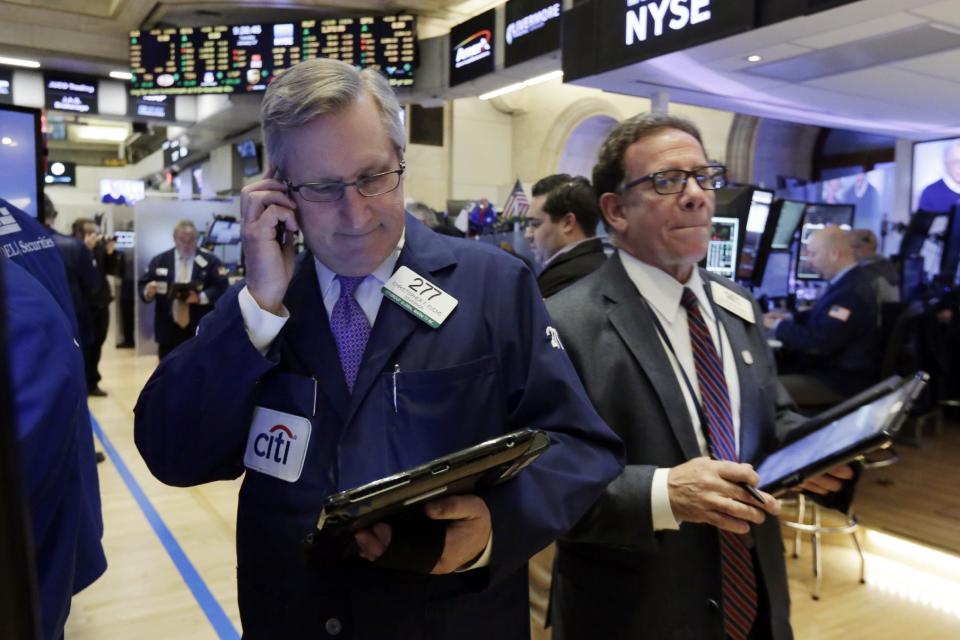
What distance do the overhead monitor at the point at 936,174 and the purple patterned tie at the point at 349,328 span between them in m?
7.16

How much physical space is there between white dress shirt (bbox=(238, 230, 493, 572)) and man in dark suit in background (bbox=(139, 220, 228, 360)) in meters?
5.37

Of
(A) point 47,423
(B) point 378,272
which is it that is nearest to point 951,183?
(B) point 378,272

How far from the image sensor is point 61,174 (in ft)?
68.8

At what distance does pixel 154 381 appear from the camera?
1184 mm

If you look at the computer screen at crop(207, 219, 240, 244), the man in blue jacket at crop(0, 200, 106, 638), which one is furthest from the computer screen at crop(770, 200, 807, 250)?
the computer screen at crop(207, 219, 240, 244)

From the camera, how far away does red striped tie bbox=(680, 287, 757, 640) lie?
4.95 feet

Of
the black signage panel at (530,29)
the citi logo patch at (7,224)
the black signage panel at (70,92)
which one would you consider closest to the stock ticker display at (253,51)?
the black signage panel at (530,29)

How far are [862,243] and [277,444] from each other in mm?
5500

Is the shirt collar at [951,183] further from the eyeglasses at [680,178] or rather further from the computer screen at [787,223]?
the eyeglasses at [680,178]

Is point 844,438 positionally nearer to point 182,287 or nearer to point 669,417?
point 669,417

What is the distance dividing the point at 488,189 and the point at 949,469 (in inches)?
316

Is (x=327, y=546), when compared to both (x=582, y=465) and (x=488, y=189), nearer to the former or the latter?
(x=582, y=465)

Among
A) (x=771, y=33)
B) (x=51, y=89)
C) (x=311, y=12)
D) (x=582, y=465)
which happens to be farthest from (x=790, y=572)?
(x=51, y=89)

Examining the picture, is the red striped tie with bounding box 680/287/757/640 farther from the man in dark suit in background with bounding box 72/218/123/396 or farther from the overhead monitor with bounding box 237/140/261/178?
the overhead monitor with bounding box 237/140/261/178
